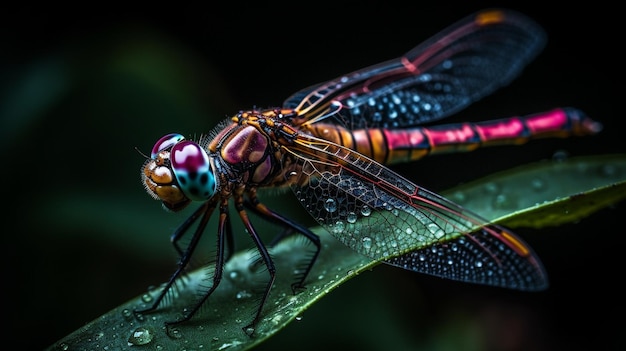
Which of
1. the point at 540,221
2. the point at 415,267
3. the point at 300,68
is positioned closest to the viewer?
the point at 540,221

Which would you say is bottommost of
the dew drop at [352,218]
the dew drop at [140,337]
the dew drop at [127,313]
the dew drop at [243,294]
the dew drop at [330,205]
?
the dew drop at [243,294]

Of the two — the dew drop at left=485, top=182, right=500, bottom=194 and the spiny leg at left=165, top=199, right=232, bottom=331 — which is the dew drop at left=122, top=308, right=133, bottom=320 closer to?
the spiny leg at left=165, top=199, right=232, bottom=331

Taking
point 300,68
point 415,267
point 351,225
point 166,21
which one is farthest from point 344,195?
point 166,21

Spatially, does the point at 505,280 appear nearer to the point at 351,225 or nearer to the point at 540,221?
the point at 540,221

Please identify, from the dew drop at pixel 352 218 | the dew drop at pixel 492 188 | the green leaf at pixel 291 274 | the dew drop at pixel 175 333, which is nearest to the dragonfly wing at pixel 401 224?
the dew drop at pixel 352 218

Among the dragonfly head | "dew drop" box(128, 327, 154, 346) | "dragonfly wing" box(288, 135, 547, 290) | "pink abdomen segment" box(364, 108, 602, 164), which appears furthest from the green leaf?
"pink abdomen segment" box(364, 108, 602, 164)

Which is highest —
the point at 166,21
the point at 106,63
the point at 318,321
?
the point at 166,21

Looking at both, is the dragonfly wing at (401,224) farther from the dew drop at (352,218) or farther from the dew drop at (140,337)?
the dew drop at (140,337)

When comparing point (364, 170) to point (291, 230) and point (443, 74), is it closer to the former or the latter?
point (291, 230)
